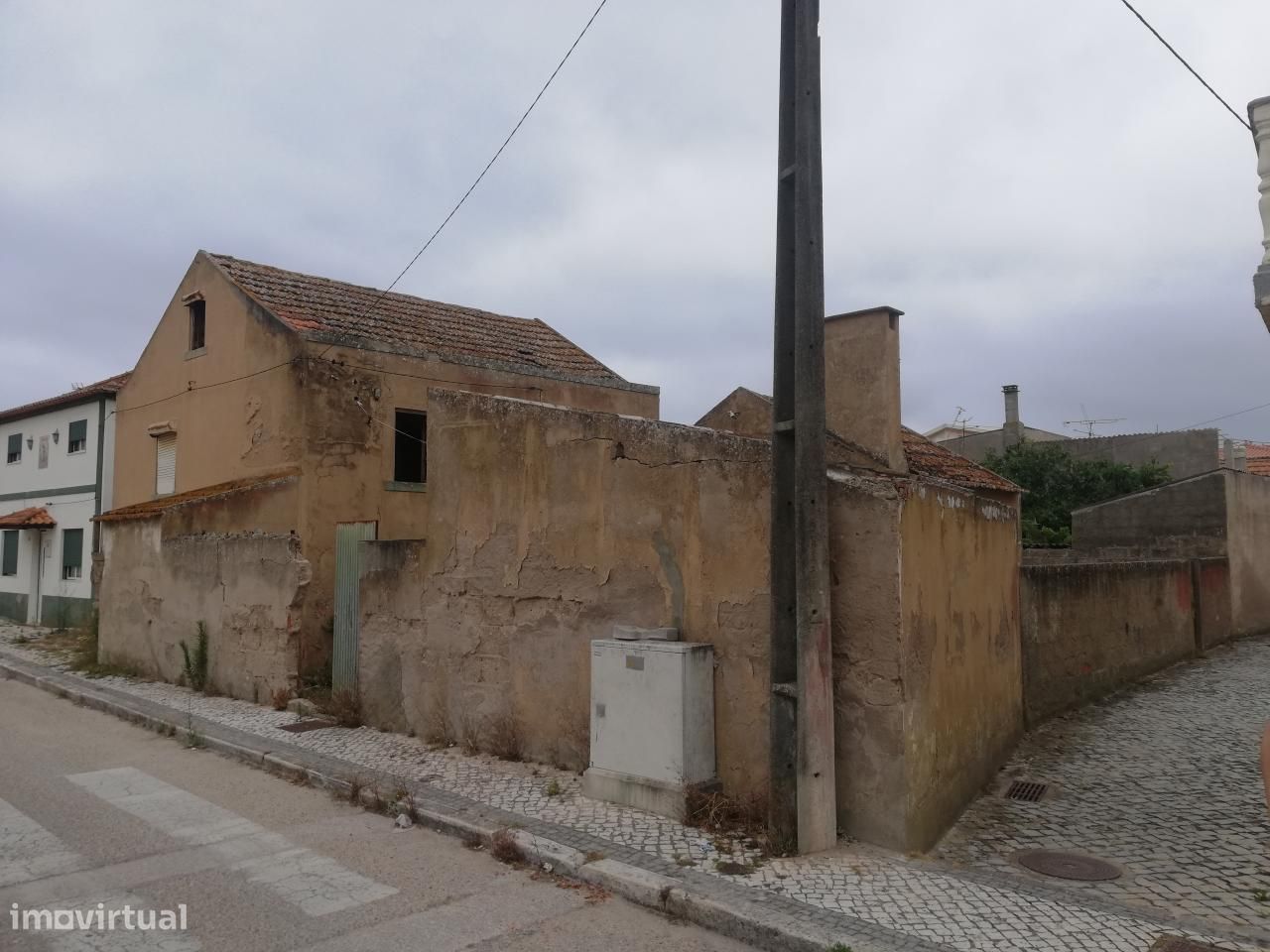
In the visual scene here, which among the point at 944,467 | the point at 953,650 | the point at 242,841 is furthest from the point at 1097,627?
the point at 242,841

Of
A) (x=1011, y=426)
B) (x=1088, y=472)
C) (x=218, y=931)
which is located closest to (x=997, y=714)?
(x=218, y=931)

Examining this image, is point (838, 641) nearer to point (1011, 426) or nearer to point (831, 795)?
point (831, 795)

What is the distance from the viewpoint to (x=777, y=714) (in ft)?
19.3

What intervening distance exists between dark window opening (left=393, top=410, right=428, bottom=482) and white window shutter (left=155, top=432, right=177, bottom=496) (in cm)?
533

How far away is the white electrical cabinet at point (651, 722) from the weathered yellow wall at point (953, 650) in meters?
1.50

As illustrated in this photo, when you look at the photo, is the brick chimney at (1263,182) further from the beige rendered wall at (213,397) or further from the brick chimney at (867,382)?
the beige rendered wall at (213,397)

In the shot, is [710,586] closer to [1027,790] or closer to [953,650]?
[953,650]

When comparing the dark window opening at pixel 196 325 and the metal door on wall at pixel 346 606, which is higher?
the dark window opening at pixel 196 325

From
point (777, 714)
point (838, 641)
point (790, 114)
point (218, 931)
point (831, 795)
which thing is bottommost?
point (218, 931)

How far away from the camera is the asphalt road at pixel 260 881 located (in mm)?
4785

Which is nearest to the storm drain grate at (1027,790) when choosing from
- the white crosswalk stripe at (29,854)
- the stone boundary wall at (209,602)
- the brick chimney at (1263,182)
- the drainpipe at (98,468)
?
the brick chimney at (1263,182)

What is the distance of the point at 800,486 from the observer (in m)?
5.90

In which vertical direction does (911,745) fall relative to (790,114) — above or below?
below

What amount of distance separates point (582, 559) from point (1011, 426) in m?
27.6
